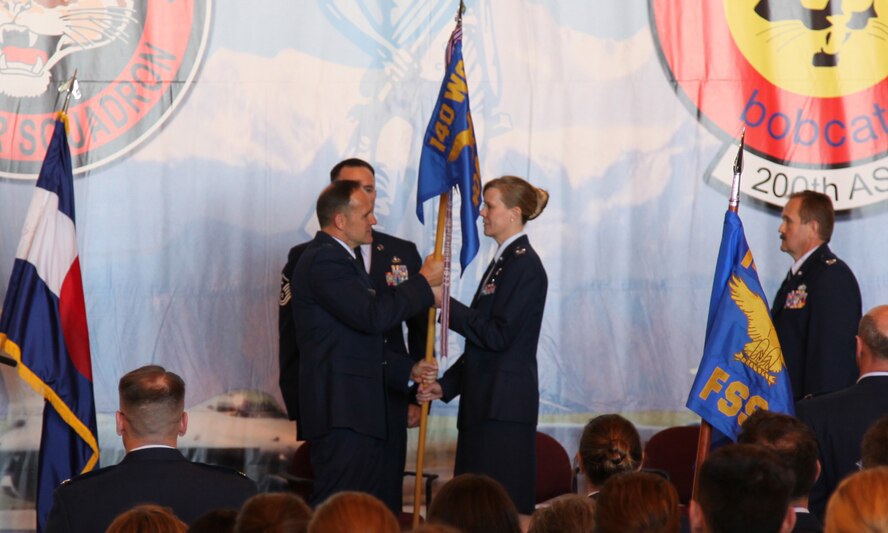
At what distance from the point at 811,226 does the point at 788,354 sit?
1.71 feet

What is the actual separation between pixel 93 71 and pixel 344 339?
2.05m

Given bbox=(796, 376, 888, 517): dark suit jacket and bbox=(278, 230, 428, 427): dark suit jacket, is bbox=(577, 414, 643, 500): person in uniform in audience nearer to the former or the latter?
bbox=(796, 376, 888, 517): dark suit jacket

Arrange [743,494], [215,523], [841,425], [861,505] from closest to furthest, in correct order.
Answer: [861,505] < [743,494] < [215,523] < [841,425]

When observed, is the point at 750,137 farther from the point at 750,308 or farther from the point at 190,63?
the point at 190,63

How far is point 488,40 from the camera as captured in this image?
18.2ft

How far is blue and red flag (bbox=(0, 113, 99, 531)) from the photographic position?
185 inches

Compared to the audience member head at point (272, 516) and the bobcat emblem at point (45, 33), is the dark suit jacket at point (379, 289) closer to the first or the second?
the bobcat emblem at point (45, 33)

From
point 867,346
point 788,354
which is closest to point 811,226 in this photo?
point 788,354

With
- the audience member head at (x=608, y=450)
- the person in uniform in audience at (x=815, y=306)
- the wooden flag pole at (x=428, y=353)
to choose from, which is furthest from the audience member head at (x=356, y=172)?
the audience member head at (x=608, y=450)

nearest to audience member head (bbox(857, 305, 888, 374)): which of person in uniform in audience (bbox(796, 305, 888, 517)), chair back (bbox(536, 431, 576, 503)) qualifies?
person in uniform in audience (bbox(796, 305, 888, 517))

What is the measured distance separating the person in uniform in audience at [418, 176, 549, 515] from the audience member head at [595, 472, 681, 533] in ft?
6.86

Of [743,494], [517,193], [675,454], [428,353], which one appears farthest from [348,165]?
[743,494]

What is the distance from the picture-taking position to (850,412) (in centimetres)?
346

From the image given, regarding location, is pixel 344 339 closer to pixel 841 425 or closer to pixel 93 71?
pixel 841 425
